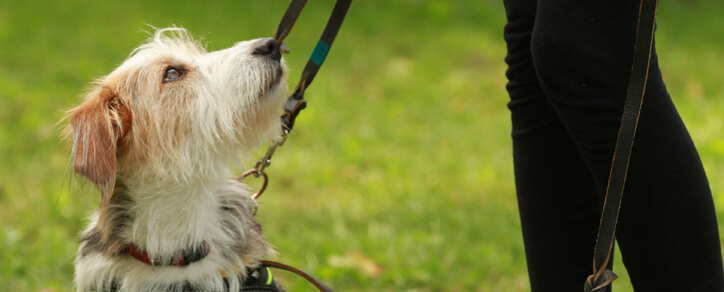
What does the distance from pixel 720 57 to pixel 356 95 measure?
375 cm

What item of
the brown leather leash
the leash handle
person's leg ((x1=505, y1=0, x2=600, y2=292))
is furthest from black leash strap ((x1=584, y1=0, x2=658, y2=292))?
the brown leather leash

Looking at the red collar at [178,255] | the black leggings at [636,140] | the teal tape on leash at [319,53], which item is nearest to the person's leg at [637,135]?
the black leggings at [636,140]

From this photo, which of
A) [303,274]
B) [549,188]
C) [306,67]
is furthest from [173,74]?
[549,188]

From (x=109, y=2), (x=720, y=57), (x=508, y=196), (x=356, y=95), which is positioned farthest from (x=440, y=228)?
(x=109, y=2)

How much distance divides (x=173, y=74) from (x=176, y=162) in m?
0.29

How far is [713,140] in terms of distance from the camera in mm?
4902

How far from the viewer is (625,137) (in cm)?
156

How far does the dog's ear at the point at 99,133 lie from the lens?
6.36 feet

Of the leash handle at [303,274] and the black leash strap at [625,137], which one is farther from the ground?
the black leash strap at [625,137]

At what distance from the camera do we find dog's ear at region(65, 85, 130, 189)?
1938 mm

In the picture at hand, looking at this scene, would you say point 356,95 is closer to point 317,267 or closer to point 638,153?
point 317,267

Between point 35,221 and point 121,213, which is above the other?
point 121,213

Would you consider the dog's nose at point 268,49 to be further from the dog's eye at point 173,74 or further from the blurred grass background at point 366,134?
the blurred grass background at point 366,134

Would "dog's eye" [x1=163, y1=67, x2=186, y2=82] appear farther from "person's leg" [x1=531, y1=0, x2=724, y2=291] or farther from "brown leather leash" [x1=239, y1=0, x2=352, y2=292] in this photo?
"person's leg" [x1=531, y1=0, x2=724, y2=291]
